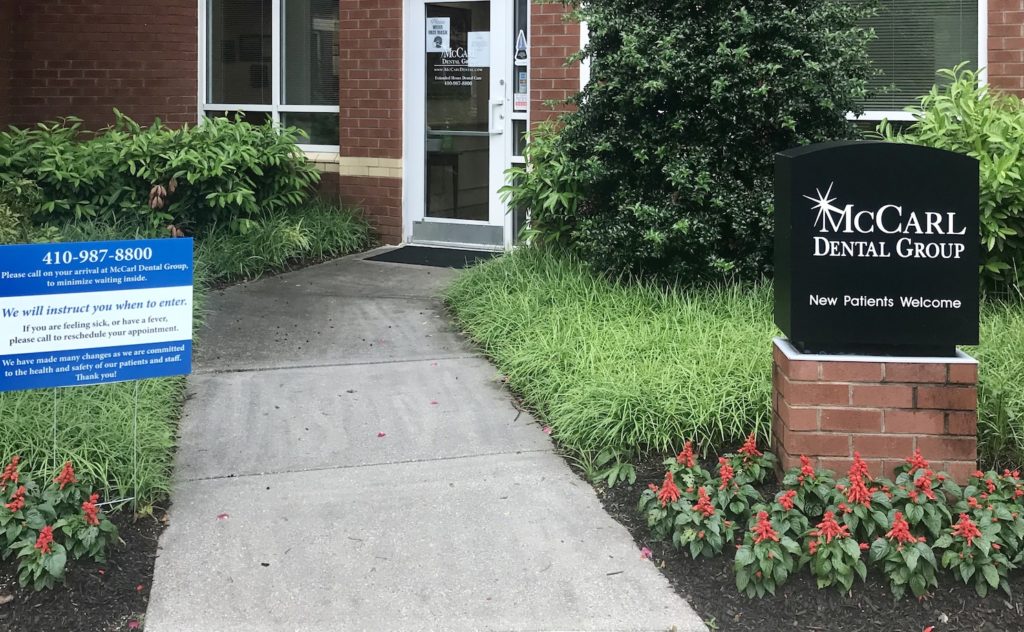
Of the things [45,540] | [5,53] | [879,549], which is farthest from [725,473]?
[5,53]

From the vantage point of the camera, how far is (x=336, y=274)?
8875mm

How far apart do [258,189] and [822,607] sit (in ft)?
23.3

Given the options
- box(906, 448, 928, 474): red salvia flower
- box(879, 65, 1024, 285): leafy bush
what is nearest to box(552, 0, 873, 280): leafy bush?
box(879, 65, 1024, 285): leafy bush

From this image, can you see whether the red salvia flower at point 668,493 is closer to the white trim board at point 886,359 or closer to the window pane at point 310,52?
the white trim board at point 886,359

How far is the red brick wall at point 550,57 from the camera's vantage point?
9.18 metres

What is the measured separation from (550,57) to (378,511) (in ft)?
18.9

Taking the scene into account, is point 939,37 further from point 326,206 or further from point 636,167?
point 326,206

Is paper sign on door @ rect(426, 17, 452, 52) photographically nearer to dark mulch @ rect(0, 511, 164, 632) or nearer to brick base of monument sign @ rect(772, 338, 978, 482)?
brick base of monument sign @ rect(772, 338, 978, 482)

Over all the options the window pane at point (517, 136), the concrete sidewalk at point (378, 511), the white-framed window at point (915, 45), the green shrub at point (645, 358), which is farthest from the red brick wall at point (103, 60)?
the white-framed window at point (915, 45)

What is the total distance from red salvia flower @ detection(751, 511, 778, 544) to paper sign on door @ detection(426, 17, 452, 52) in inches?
280

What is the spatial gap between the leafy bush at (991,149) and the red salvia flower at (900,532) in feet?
10.3

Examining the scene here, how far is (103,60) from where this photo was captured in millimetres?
11055

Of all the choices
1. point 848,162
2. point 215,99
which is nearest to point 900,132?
point 848,162

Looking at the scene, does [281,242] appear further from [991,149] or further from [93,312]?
[991,149]
